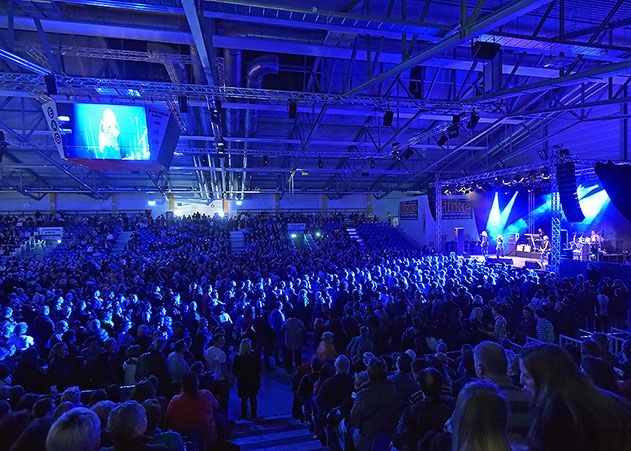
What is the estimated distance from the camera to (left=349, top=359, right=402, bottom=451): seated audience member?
2.96 meters

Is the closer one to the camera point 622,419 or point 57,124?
point 622,419

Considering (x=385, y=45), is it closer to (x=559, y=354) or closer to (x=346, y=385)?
(x=346, y=385)

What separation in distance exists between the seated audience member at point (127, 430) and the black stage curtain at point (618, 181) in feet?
48.4

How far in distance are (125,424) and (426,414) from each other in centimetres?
176

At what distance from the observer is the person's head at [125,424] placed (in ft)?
6.85

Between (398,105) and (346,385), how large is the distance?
808cm

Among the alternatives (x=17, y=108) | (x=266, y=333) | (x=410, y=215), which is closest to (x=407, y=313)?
(x=266, y=333)

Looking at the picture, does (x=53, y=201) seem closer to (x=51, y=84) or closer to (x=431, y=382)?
(x=51, y=84)

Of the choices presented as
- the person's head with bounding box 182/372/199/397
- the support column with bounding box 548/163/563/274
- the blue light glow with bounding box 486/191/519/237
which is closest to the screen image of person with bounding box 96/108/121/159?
the person's head with bounding box 182/372/199/397

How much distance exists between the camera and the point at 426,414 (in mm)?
2527

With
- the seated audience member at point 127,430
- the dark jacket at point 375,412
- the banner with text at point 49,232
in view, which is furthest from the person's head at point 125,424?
the banner with text at point 49,232

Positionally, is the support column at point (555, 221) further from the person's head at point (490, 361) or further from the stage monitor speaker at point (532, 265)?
the person's head at point (490, 361)

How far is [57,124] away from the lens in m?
7.08

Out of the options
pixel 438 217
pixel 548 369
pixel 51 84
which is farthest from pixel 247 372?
pixel 438 217
